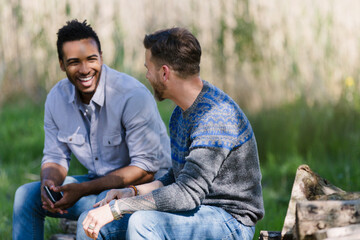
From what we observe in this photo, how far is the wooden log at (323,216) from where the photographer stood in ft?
7.14

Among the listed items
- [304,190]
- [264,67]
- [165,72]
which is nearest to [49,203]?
[165,72]

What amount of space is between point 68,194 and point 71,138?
1.52 ft

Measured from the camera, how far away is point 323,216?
2186 mm

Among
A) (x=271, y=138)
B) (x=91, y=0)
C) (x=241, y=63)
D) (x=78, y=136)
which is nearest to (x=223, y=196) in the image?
(x=78, y=136)

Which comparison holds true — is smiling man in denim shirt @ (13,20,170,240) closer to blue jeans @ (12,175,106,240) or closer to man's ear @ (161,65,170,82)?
blue jeans @ (12,175,106,240)

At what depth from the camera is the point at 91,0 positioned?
6.71 meters

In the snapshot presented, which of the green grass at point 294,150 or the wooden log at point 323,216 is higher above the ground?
the wooden log at point 323,216

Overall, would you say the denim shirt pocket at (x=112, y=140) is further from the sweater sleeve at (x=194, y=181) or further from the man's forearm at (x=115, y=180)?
the sweater sleeve at (x=194, y=181)

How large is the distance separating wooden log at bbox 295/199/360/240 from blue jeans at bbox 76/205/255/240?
16.7 inches

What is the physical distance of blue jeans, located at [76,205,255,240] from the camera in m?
2.39

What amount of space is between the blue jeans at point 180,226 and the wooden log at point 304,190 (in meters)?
0.19

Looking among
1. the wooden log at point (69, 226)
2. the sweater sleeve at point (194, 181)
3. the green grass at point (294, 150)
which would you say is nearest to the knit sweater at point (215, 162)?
the sweater sleeve at point (194, 181)

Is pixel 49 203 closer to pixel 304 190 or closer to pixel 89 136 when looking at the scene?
pixel 89 136

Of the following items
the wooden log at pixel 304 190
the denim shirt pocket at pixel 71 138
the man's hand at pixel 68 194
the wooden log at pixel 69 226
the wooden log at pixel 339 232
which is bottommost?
the wooden log at pixel 69 226
